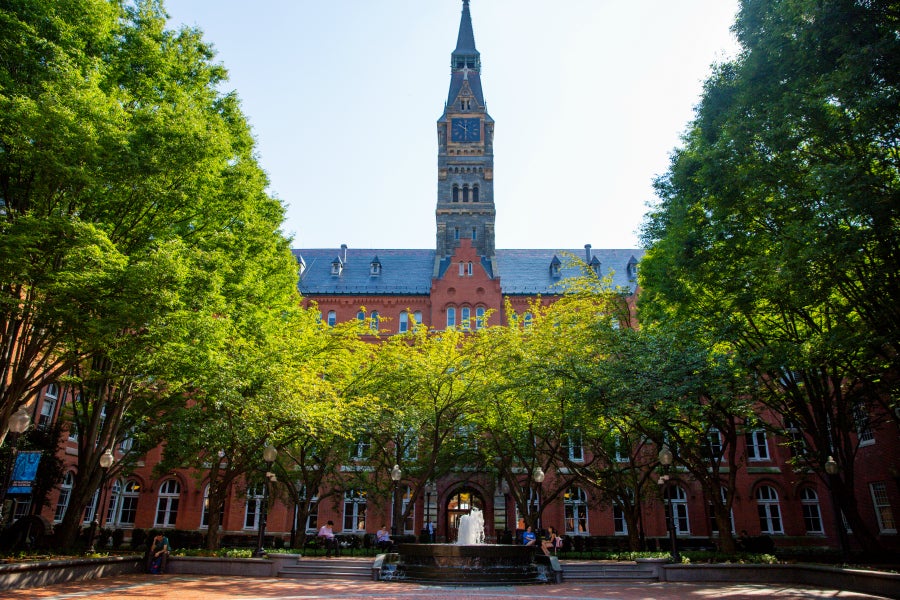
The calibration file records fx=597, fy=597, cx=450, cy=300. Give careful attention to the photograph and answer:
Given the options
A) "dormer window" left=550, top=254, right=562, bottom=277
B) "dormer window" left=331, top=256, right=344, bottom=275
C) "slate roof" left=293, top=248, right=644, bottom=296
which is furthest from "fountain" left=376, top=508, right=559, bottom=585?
"dormer window" left=331, top=256, right=344, bottom=275

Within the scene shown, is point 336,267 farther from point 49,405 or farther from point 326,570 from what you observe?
point 326,570

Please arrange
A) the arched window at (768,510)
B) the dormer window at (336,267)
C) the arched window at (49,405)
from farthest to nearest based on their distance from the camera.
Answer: the dormer window at (336,267), the arched window at (768,510), the arched window at (49,405)

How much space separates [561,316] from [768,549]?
1283 cm

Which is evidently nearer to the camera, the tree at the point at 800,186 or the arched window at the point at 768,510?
the tree at the point at 800,186

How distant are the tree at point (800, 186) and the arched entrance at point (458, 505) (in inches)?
937

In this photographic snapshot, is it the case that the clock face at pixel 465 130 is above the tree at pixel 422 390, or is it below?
above

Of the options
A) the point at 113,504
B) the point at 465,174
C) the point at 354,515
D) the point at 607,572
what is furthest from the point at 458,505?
the point at 465,174

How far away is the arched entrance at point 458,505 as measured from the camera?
3784 centimetres

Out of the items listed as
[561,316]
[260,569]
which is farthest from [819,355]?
[260,569]

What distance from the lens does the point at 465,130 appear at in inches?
1956

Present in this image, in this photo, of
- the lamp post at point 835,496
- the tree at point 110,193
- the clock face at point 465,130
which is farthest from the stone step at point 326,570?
the clock face at point 465,130

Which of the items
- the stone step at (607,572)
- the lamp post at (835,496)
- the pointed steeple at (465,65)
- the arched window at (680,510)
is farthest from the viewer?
the pointed steeple at (465,65)

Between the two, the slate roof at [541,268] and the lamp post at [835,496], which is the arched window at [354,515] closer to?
the slate roof at [541,268]

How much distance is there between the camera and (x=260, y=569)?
1817cm
